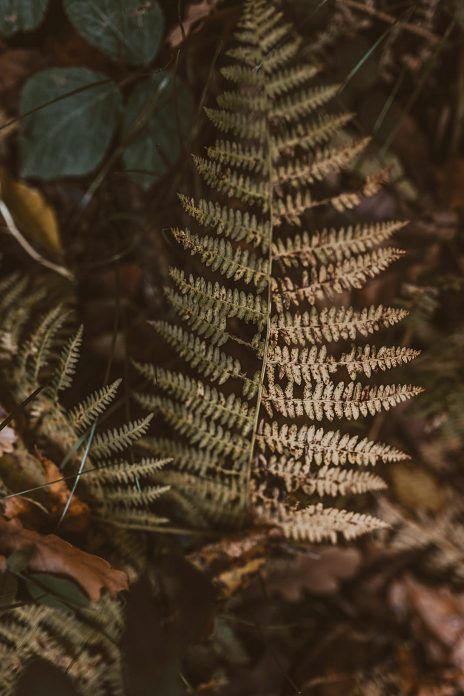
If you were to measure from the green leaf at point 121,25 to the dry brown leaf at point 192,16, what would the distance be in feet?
0.24

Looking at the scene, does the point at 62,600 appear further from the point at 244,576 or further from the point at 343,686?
the point at 343,686

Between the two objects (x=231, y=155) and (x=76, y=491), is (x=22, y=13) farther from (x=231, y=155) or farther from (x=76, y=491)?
(x=76, y=491)

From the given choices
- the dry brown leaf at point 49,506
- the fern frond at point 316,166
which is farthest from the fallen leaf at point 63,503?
the fern frond at point 316,166

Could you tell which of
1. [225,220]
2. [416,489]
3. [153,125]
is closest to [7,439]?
[225,220]

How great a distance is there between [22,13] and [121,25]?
1.00 ft

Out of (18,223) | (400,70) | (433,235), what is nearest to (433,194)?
(433,235)

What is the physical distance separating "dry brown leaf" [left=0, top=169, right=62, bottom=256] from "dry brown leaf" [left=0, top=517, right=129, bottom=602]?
1029mm

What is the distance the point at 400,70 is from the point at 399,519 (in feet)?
5.90

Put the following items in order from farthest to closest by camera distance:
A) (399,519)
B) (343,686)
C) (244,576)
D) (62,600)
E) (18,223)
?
1. (399,519)
2. (343,686)
3. (18,223)
4. (244,576)
5. (62,600)

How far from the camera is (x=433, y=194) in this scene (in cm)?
228

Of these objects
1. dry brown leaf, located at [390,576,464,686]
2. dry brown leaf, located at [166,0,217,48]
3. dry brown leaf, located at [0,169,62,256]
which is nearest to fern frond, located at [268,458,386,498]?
dry brown leaf, located at [390,576,464,686]

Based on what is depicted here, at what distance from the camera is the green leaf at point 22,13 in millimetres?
1683

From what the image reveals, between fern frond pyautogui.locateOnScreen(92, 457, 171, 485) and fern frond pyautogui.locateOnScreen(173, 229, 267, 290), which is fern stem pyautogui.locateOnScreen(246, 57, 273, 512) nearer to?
fern frond pyautogui.locateOnScreen(173, 229, 267, 290)

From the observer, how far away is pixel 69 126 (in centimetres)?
186
